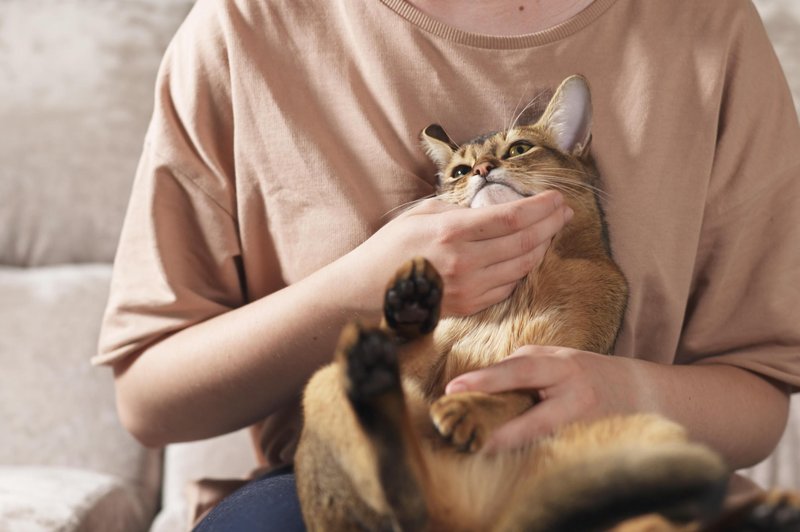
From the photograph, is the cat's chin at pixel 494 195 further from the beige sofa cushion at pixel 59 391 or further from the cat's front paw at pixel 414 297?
the beige sofa cushion at pixel 59 391

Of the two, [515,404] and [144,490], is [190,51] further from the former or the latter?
[144,490]

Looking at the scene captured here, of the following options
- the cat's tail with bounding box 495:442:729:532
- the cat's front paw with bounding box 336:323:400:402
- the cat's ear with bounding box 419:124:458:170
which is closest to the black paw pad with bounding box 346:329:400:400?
the cat's front paw with bounding box 336:323:400:402

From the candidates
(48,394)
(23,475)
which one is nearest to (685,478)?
(23,475)

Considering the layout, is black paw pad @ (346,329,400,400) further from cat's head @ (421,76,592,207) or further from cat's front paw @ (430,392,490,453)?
cat's head @ (421,76,592,207)

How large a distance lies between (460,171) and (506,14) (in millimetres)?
206

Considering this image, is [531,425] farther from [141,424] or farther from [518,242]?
[141,424]

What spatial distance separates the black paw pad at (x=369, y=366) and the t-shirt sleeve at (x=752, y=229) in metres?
0.53

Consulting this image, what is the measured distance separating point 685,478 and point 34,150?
60.9 inches

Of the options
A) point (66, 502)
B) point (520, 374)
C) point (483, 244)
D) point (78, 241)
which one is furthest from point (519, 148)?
point (78, 241)

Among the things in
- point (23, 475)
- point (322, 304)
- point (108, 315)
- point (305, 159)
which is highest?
point (305, 159)

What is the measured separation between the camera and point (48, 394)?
155cm

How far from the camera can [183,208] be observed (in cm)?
101

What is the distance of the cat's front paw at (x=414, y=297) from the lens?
663mm

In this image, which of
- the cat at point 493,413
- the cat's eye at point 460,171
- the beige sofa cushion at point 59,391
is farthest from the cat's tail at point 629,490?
the beige sofa cushion at point 59,391
